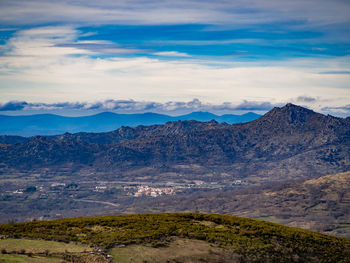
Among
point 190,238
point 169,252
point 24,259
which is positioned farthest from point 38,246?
point 190,238

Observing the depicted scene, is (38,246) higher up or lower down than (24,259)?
lower down

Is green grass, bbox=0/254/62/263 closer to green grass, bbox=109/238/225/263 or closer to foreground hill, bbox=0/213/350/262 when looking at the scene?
foreground hill, bbox=0/213/350/262

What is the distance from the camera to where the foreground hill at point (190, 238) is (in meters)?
44.8

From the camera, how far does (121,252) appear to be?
43.5m

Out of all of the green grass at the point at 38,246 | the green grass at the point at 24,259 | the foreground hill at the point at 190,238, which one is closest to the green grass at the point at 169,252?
the foreground hill at the point at 190,238

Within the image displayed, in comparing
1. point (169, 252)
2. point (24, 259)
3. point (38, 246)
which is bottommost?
point (169, 252)

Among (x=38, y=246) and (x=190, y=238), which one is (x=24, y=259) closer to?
(x=38, y=246)

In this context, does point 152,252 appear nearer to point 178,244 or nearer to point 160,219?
point 178,244

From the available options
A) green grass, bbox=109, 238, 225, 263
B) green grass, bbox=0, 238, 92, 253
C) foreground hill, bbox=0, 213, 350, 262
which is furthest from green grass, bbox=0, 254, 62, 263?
green grass, bbox=109, 238, 225, 263

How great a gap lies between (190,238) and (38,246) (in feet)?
54.5

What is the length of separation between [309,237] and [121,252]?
2488cm

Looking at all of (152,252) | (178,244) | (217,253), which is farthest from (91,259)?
(217,253)

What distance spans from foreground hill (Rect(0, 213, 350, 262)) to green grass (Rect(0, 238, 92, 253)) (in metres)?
0.93

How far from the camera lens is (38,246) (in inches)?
1713
